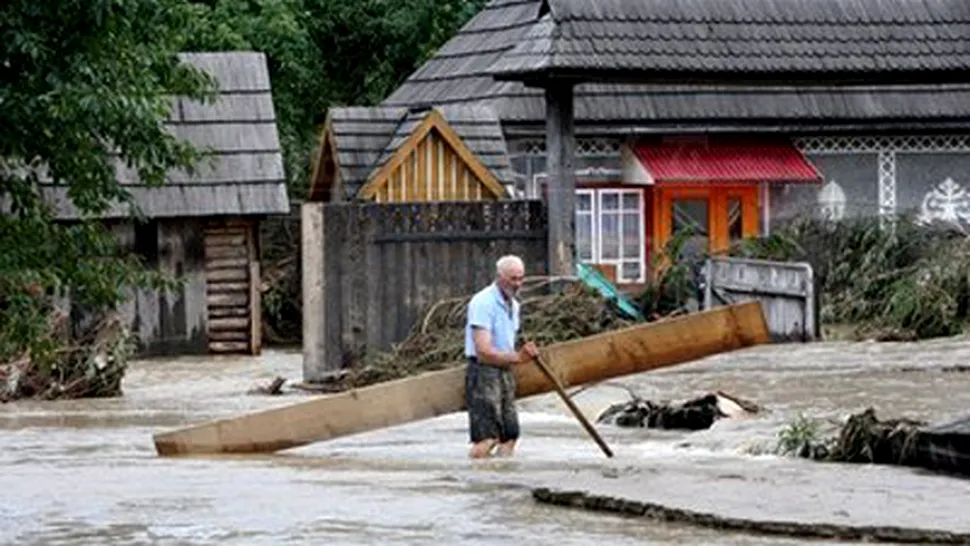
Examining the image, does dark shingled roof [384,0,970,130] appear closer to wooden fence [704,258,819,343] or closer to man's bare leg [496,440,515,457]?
wooden fence [704,258,819,343]

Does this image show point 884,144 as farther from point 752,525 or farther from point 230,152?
A: point 752,525

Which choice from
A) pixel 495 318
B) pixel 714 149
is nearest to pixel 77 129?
pixel 495 318

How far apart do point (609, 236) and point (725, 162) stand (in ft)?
6.57

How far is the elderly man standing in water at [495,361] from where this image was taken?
789 inches

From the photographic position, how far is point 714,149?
38.8 metres

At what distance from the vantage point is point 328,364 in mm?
28859

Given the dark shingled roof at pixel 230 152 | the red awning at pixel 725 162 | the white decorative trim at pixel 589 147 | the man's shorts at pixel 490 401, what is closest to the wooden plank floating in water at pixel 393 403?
the man's shorts at pixel 490 401

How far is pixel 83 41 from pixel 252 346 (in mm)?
21756

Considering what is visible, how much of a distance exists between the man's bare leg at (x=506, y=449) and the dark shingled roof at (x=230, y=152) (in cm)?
1468

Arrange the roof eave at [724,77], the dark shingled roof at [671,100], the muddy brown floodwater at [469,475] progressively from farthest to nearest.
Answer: the dark shingled roof at [671,100] < the roof eave at [724,77] < the muddy brown floodwater at [469,475]

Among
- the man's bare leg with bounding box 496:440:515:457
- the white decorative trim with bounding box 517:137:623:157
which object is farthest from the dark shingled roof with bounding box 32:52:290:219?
the man's bare leg with bounding box 496:440:515:457

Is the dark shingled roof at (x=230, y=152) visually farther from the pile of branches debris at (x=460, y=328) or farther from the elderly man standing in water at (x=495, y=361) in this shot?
the elderly man standing in water at (x=495, y=361)

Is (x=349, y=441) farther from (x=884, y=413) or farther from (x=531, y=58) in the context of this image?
(x=531, y=58)

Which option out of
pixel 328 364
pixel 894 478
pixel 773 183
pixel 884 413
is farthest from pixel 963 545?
pixel 773 183
